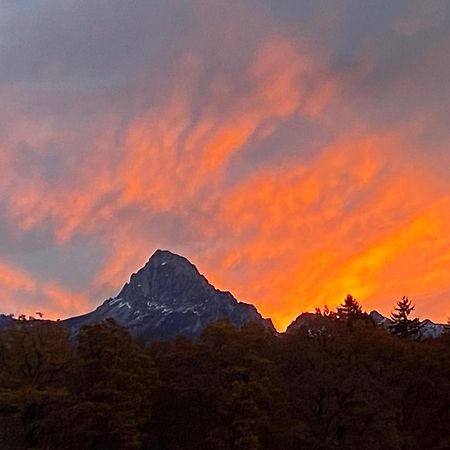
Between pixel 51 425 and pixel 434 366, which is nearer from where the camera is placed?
pixel 51 425

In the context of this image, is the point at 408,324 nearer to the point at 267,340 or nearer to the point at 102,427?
the point at 267,340

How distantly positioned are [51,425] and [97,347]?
549cm

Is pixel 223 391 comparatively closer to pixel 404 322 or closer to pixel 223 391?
pixel 223 391

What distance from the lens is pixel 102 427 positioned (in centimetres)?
5028

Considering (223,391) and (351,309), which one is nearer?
(223,391)

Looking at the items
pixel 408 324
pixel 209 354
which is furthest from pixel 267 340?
pixel 408 324

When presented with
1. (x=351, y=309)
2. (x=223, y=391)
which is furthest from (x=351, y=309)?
(x=223, y=391)

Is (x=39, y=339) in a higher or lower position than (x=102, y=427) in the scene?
higher

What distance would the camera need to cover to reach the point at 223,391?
165 feet

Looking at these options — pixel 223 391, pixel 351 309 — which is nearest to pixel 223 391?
pixel 223 391

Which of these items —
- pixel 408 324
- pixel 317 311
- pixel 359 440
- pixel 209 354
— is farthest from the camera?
pixel 408 324

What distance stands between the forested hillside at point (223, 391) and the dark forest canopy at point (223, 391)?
8 centimetres

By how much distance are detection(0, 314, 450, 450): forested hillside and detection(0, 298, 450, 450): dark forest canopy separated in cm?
8

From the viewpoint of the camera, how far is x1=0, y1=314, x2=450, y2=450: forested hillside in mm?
49719
